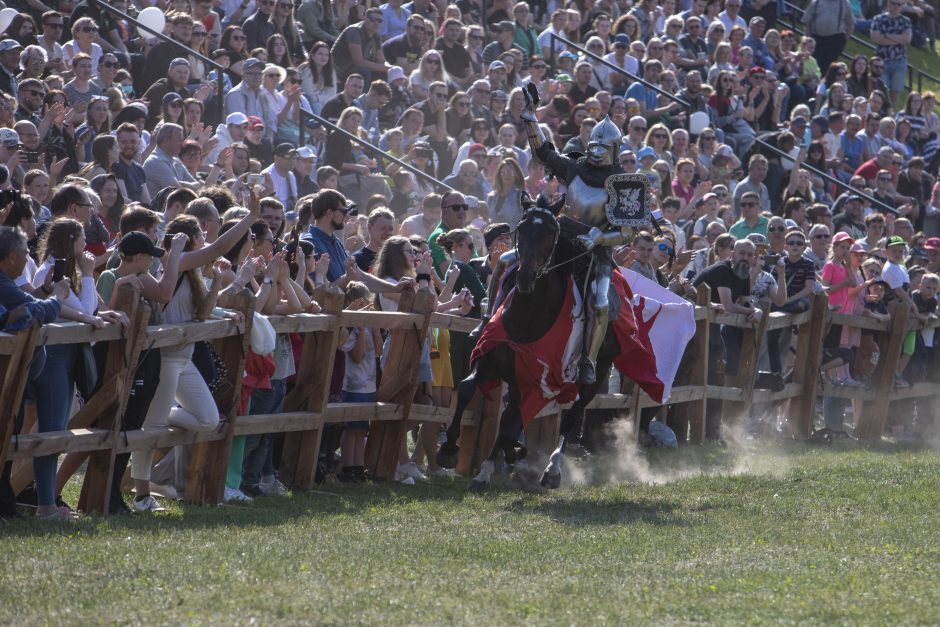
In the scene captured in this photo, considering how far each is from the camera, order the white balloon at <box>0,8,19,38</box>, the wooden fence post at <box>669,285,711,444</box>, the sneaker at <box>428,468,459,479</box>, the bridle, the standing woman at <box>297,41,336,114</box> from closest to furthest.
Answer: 1. the bridle
2. the sneaker at <box>428,468,459,479</box>
3. the wooden fence post at <box>669,285,711,444</box>
4. the white balloon at <box>0,8,19,38</box>
5. the standing woman at <box>297,41,336,114</box>

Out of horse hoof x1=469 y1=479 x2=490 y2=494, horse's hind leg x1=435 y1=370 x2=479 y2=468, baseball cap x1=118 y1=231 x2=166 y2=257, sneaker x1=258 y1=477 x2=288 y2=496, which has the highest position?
baseball cap x1=118 y1=231 x2=166 y2=257

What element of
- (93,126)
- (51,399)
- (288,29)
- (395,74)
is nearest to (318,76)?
(288,29)

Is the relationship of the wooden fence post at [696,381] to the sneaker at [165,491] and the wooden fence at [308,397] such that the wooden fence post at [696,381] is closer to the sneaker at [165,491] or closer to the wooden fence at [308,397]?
the wooden fence at [308,397]

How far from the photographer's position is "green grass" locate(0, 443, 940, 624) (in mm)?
6977

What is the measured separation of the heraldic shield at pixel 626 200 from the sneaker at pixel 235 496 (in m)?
3.56

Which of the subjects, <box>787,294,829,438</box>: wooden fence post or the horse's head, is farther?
<box>787,294,829,438</box>: wooden fence post

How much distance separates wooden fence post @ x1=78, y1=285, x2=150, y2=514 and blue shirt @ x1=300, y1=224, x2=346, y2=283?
302cm

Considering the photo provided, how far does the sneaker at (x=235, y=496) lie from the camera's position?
10.3 m

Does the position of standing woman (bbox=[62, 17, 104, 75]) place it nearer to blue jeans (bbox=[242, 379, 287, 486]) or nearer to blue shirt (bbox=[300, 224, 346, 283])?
blue shirt (bbox=[300, 224, 346, 283])

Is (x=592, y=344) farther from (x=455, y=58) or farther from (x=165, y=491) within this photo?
(x=455, y=58)

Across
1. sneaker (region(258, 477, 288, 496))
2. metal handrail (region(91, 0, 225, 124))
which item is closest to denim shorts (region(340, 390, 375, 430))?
sneaker (region(258, 477, 288, 496))

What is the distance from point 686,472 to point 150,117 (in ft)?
22.1

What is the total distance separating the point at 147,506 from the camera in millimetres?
9570

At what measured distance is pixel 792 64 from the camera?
27.4 meters
